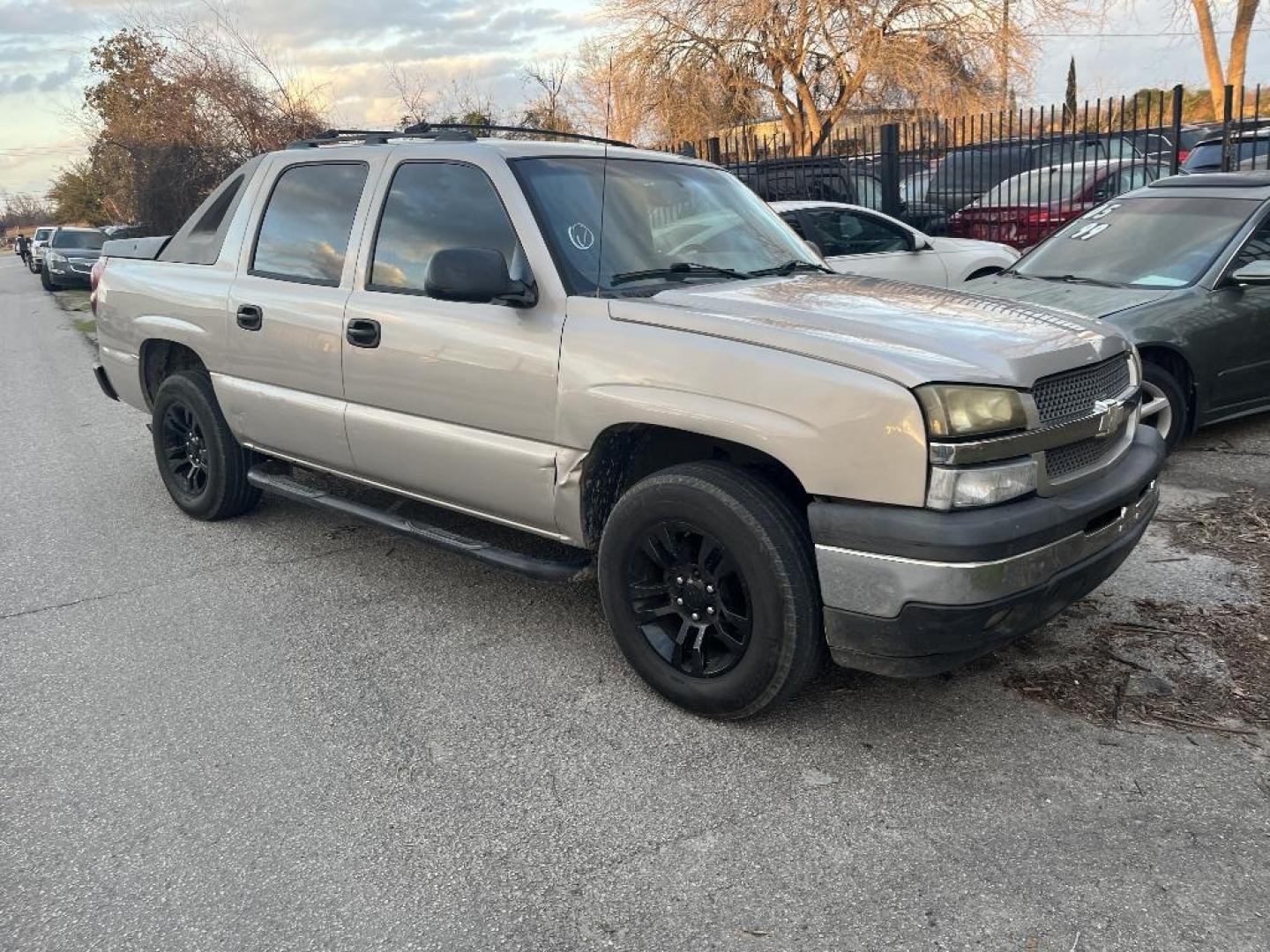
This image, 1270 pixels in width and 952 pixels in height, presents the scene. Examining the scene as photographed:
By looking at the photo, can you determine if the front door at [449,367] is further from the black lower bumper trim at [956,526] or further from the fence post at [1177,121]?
the fence post at [1177,121]

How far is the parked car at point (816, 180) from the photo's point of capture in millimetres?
13195

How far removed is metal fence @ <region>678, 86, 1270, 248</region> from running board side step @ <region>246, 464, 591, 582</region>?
955 centimetres

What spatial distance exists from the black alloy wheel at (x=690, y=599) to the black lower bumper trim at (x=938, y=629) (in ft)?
1.09

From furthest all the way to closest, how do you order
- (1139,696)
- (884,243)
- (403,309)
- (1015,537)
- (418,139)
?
(884,243), (418,139), (403,309), (1139,696), (1015,537)

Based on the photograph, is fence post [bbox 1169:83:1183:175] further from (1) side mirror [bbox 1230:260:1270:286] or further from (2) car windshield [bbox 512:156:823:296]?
(2) car windshield [bbox 512:156:823:296]

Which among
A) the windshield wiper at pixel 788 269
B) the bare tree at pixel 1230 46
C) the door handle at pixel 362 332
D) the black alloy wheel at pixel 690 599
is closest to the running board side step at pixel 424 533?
the black alloy wheel at pixel 690 599

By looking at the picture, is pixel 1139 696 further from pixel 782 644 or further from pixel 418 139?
pixel 418 139

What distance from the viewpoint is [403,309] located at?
4.15 metres

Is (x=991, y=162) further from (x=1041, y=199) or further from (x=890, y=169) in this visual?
(x=890, y=169)

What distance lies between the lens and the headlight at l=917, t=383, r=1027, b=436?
286 centimetres

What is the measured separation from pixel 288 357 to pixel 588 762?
8.01 feet

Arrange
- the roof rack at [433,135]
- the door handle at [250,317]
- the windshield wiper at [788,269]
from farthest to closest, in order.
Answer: the door handle at [250,317]
the roof rack at [433,135]
the windshield wiper at [788,269]

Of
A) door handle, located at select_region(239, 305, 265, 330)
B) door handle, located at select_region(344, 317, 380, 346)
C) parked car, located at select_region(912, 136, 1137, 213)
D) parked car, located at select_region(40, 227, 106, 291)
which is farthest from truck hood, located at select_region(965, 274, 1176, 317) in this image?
parked car, located at select_region(40, 227, 106, 291)

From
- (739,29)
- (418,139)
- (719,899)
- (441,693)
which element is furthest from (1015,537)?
Answer: (739,29)
